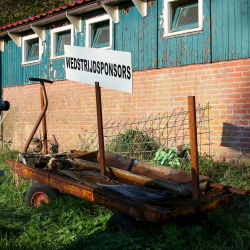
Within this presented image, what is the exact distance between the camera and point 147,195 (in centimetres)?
342

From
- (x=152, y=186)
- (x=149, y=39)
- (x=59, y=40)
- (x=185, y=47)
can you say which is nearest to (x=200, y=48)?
(x=185, y=47)

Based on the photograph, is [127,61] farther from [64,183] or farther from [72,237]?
[72,237]

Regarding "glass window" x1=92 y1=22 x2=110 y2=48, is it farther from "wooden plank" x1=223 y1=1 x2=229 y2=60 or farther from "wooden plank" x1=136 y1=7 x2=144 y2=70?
"wooden plank" x1=223 y1=1 x2=229 y2=60

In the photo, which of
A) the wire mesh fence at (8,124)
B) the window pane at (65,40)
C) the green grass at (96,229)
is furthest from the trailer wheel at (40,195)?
the wire mesh fence at (8,124)

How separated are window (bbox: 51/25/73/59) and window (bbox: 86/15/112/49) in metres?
1.02

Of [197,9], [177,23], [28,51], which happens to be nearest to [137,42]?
[177,23]

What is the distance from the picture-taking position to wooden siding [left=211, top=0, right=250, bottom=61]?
20.0 ft

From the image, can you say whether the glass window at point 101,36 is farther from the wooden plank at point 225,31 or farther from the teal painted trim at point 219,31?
the wooden plank at point 225,31

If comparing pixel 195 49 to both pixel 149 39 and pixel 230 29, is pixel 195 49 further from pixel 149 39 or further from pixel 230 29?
pixel 149 39

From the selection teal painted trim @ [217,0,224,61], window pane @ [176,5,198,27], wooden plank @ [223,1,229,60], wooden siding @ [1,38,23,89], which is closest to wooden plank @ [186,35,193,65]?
window pane @ [176,5,198,27]

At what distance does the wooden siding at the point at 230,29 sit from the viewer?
6.10 meters

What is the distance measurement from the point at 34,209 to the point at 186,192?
2189 mm

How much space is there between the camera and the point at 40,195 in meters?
4.39

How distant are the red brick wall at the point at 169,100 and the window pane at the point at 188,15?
1.12m
